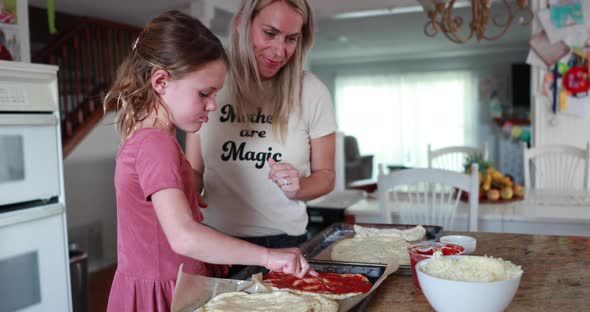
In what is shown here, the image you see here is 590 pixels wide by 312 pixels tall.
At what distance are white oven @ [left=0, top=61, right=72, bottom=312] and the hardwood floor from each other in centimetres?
102

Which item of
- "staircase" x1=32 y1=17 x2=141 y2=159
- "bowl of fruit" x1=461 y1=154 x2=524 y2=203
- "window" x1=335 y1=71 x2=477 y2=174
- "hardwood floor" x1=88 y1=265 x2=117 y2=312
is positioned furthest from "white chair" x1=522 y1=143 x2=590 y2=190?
"window" x1=335 y1=71 x2=477 y2=174

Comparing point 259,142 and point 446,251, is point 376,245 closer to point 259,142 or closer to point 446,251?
point 446,251

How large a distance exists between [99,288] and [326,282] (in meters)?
3.59

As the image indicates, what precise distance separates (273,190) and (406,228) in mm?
407

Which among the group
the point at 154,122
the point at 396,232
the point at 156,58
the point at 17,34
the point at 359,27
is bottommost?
the point at 396,232

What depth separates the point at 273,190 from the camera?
141 centimetres

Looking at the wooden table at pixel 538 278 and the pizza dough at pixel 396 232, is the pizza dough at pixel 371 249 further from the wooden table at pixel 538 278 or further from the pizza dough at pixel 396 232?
the wooden table at pixel 538 278

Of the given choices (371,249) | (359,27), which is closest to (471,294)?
(371,249)

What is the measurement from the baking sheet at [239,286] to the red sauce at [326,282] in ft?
0.08

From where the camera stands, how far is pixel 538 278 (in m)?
1.02

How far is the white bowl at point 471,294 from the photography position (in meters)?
0.74

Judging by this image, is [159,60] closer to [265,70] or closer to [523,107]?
[265,70]

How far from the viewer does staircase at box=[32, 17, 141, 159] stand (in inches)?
181

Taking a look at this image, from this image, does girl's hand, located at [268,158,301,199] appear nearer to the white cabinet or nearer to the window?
the white cabinet
